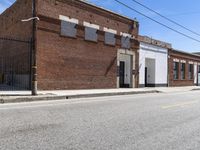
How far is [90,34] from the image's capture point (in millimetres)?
23594

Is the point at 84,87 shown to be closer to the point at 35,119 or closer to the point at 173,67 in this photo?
the point at 35,119

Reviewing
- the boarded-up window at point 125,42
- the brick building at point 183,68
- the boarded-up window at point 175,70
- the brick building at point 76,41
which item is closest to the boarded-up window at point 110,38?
the brick building at point 76,41

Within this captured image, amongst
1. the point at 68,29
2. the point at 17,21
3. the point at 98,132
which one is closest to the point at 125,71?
the point at 68,29

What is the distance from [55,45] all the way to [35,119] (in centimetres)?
1267

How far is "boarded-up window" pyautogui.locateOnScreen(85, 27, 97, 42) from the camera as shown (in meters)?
23.3

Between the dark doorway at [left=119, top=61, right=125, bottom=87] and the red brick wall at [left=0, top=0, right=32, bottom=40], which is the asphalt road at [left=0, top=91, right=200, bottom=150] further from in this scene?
the dark doorway at [left=119, top=61, right=125, bottom=87]

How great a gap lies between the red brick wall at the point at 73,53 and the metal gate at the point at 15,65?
126cm

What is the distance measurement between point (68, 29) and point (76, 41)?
1.20m

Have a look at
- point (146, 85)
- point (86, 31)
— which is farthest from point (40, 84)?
point (146, 85)

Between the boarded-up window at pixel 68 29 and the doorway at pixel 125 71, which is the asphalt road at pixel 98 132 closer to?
the boarded-up window at pixel 68 29

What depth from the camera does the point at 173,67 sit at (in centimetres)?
3688

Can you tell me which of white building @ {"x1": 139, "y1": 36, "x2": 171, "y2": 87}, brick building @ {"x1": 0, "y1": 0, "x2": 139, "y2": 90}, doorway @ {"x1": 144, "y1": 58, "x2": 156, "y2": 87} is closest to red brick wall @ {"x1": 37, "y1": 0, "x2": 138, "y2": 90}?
brick building @ {"x1": 0, "y1": 0, "x2": 139, "y2": 90}

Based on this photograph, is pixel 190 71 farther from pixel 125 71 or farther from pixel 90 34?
pixel 90 34

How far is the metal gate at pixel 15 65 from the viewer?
67.2 feet
